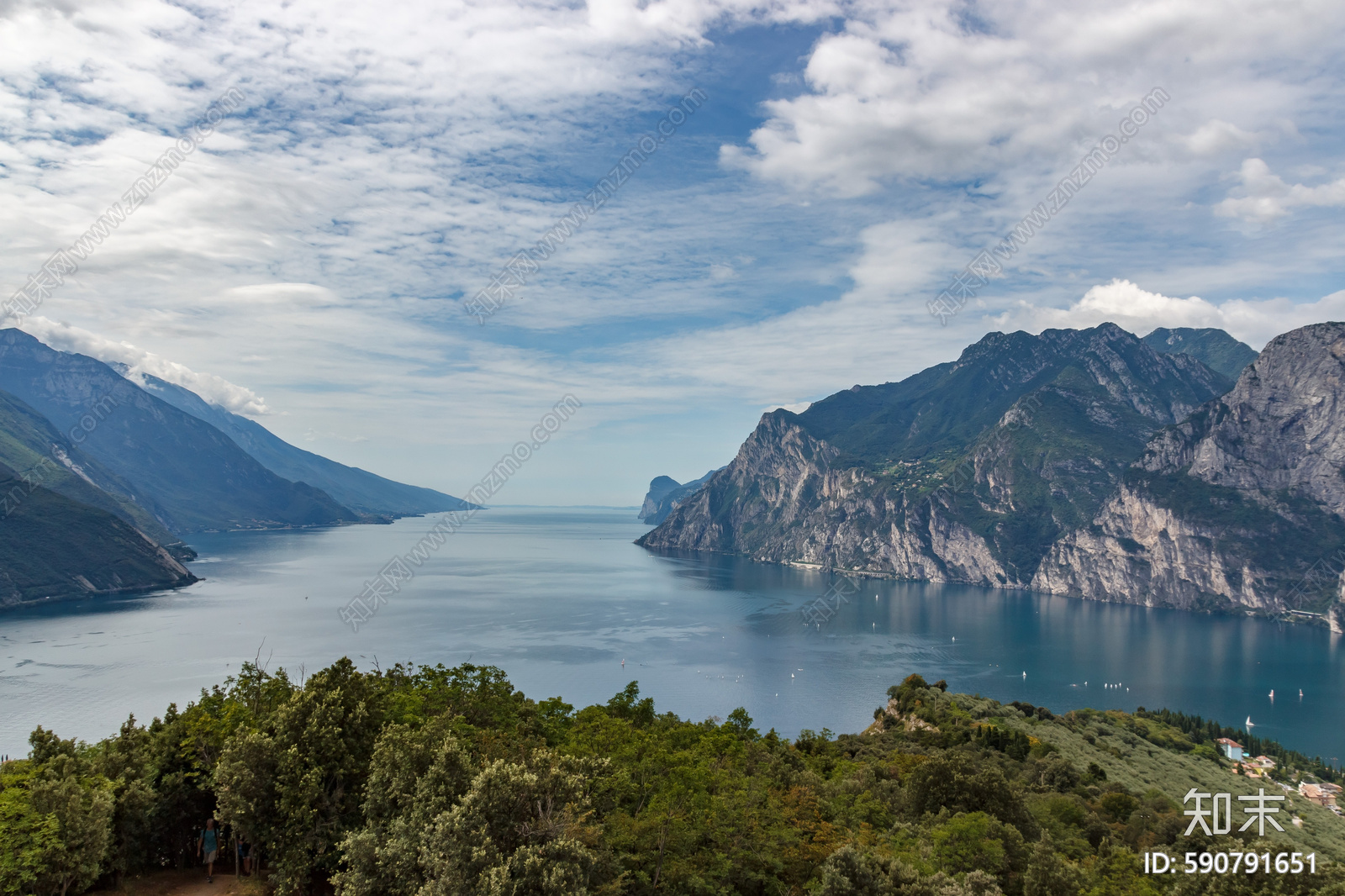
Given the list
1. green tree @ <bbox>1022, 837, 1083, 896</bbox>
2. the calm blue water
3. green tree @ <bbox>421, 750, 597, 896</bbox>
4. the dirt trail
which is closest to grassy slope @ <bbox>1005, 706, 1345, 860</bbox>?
the calm blue water

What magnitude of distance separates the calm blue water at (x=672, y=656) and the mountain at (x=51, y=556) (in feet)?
46.0

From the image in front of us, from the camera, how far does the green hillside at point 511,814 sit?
23.9 m

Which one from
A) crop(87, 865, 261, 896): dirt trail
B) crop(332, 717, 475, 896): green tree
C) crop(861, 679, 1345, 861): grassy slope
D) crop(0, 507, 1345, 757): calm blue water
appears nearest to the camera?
crop(332, 717, 475, 896): green tree

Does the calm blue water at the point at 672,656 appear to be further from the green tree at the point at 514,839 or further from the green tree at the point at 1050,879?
the green tree at the point at 514,839

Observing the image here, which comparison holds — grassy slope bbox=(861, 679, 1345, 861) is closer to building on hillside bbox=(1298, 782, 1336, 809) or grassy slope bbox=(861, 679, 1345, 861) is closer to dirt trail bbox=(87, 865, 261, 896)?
building on hillside bbox=(1298, 782, 1336, 809)

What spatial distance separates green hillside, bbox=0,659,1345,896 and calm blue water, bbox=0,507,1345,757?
191ft

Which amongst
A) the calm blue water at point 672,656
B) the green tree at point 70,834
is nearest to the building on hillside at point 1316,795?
the calm blue water at point 672,656

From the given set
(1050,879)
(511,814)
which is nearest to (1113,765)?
(1050,879)

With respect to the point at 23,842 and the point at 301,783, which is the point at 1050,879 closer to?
the point at 301,783

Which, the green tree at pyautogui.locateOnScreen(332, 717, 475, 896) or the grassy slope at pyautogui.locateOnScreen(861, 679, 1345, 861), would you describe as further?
the grassy slope at pyautogui.locateOnScreen(861, 679, 1345, 861)

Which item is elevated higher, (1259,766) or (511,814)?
(511,814)

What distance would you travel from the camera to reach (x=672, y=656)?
136 metres

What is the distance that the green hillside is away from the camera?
2391 cm

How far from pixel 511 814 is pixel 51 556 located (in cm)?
21989
